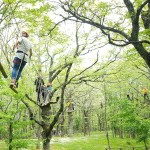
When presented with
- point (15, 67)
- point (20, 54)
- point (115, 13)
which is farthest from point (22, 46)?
point (115, 13)

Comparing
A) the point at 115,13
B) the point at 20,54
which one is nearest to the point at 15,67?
the point at 20,54

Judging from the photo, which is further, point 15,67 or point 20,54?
point 15,67

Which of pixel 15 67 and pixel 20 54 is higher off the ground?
pixel 20 54

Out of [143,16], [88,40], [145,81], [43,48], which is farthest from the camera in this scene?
[145,81]

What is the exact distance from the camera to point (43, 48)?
16234mm

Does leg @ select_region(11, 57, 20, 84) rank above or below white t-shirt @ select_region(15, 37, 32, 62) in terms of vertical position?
below

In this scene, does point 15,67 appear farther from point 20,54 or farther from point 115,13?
point 115,13

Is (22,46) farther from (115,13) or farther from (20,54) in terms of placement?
(115,13)

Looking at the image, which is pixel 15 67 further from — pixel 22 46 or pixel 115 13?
pixel 115 13

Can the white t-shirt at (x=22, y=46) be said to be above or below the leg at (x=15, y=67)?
above

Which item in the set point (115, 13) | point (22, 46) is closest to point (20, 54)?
point (22, 46)

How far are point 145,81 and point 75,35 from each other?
20104 mm

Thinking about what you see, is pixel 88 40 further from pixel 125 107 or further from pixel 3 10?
pixel 125 107

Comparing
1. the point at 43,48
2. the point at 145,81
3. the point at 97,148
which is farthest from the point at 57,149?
the point at 145,81
